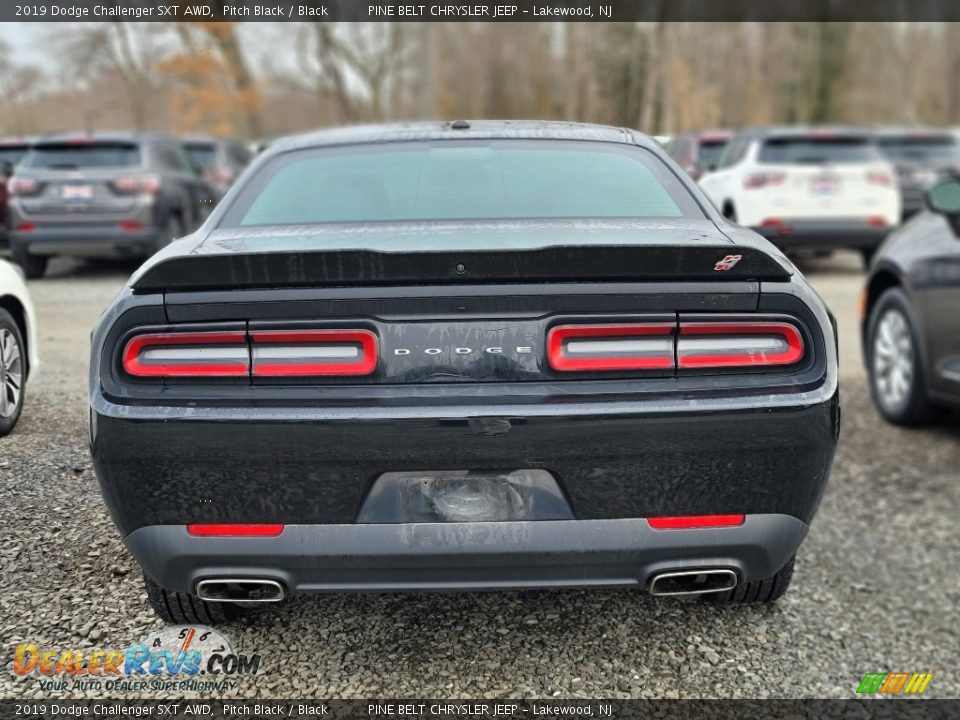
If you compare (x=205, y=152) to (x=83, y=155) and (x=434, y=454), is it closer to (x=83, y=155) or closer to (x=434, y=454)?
(x=83, y=155)

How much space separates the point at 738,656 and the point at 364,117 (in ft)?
75.4

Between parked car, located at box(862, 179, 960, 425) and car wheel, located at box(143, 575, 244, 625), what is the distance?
12.9 feet

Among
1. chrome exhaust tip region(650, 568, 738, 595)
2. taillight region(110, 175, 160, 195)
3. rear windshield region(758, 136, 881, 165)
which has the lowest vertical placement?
rear windshield region(758, 136, 881, 165)

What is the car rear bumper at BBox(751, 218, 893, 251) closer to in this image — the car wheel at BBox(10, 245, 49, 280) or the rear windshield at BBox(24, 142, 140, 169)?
the rear windshield at BBox(24, 142, 140, 169)

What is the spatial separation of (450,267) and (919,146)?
14.3 metres

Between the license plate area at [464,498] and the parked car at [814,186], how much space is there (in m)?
8.32

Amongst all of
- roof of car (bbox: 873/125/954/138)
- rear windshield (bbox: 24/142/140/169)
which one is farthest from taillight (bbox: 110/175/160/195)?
roof of car (bbox: 873/125/954/138)

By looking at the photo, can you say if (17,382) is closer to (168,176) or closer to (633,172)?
(633,172)

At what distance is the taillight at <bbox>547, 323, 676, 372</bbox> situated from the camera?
2.24 meters

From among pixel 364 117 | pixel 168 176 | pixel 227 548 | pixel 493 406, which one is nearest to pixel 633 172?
pixel 493 406

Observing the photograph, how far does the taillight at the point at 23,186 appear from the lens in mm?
3449

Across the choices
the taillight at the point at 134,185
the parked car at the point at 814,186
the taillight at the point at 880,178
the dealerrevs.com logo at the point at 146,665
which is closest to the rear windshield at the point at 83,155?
the taillight at the point at 134,185

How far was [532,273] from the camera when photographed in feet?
7.37

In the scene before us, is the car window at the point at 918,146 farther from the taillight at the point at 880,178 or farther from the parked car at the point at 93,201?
the parked car at the point at 93,201
